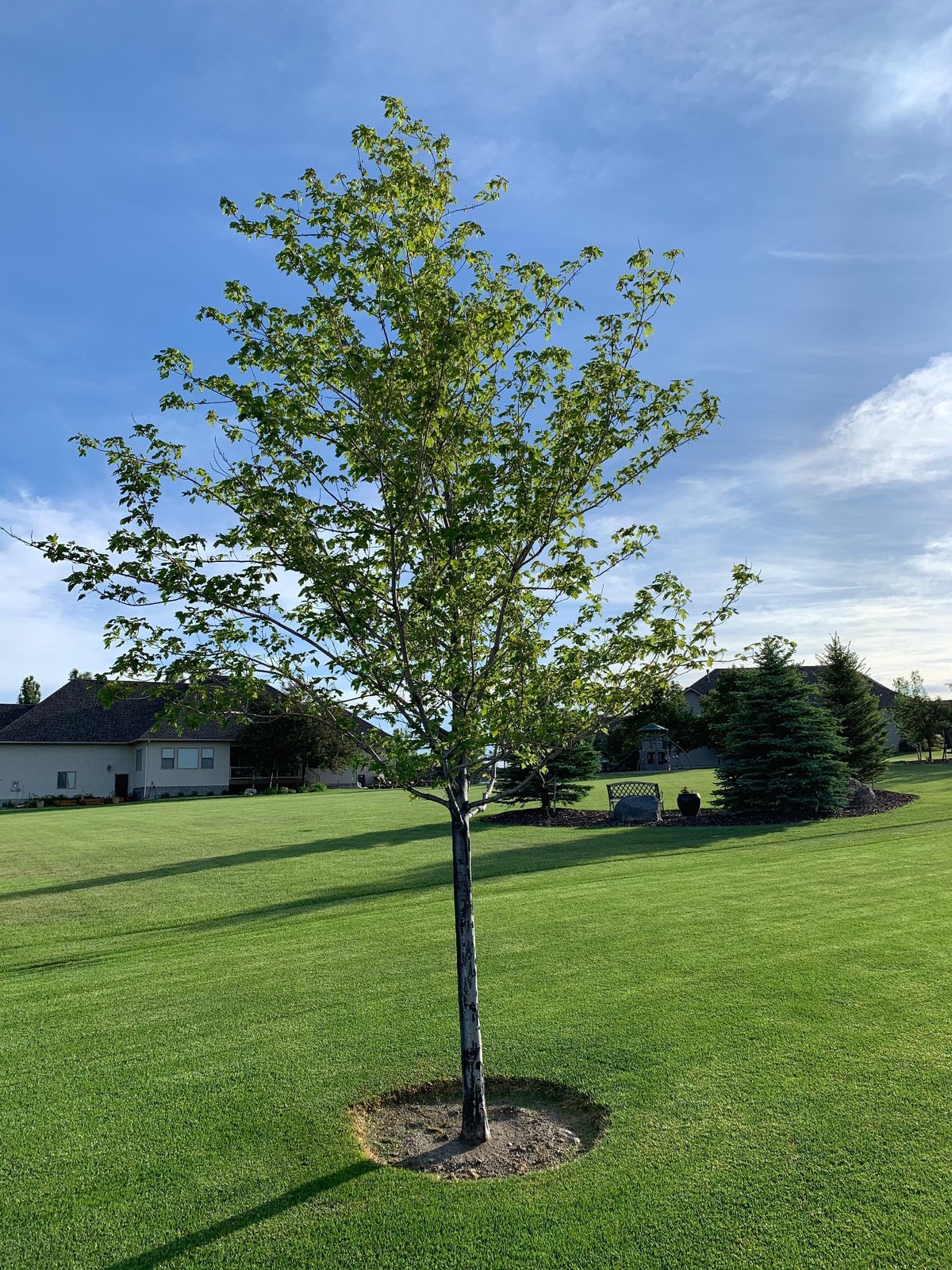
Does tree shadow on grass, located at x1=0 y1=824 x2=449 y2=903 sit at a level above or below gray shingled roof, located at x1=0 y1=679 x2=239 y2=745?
below

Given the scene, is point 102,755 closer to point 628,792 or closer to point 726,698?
point 628,792

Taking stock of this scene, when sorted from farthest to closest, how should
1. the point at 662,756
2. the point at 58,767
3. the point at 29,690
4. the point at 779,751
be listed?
1. the point at 29,690
2. the point at 662,756
3. the point at 58,767
4. the point at 779,751

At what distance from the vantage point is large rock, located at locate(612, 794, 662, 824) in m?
24.4

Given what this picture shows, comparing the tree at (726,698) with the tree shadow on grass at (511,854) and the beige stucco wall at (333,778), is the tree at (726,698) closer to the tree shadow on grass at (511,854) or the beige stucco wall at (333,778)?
the tree shadow on grass at (511,854)

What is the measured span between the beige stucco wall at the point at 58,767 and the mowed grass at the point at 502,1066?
1569 inches

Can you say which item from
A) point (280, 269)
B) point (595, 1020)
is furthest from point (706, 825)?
point (280, 269)

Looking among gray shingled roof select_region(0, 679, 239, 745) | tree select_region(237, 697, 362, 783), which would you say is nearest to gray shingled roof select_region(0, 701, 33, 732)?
gray shingled roof select_region(0, 679, 239, 745)

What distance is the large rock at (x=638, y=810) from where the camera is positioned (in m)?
24.4

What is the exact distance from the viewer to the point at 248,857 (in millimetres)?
18922

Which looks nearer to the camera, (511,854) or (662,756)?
→ (511,854)

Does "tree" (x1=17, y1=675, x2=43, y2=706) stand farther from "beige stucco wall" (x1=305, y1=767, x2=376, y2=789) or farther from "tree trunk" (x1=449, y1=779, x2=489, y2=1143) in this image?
"tree trunk" (x1=449, y1=779, x2=489, y2=1143)

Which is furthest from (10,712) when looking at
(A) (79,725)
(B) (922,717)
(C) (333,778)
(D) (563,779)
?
(B) (922,717)

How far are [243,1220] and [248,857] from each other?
15.2 m

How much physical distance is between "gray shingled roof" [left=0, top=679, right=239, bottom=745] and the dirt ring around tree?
44.6 meters
